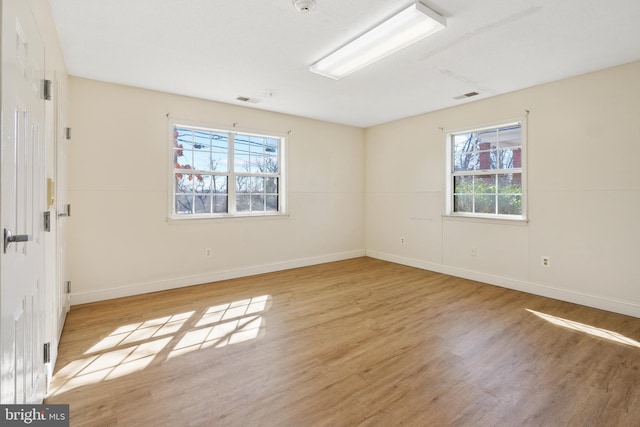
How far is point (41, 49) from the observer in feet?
5.72

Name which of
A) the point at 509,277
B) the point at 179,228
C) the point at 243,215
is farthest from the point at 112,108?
the point at 509,277

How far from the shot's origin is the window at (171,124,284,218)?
4.35m

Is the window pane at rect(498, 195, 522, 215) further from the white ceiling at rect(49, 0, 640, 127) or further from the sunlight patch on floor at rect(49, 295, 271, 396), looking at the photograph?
the sunlight patch on floor at rect(49, 295, 271, 396)

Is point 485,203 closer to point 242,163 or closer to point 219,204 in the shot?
point 242,163

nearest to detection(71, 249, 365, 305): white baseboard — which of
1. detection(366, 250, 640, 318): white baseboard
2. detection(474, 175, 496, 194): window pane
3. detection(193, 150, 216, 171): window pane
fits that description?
detection(193, 150, 216, 171): window pane

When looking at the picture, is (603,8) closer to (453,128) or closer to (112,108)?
(453,128)

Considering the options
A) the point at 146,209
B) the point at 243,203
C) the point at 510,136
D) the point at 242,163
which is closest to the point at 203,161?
the point at 242,163

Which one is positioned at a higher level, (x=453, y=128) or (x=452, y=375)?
(x=453, y=128)

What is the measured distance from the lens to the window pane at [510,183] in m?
4.20

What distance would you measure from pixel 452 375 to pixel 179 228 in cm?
364

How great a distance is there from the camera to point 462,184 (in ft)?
16.1

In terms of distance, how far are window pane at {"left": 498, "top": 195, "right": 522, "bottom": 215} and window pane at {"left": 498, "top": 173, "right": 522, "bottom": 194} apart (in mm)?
82

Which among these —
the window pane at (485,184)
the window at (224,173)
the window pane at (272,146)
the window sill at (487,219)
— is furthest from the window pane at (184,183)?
the window pane at (485,184)

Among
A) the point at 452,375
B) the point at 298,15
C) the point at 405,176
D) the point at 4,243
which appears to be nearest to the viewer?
the point at 4,243
